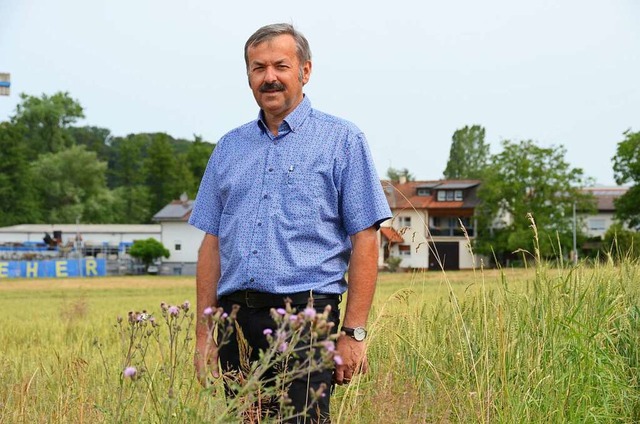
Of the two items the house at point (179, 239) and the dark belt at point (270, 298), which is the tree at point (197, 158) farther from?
the dark belt at point (270, 298)

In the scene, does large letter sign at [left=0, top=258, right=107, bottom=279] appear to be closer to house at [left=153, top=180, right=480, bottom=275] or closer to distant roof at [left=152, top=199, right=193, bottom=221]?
house at [left=153, top=180, right=480, bottom=275]

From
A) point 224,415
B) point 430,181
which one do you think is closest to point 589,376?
point 224,415

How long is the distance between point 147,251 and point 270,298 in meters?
64.6

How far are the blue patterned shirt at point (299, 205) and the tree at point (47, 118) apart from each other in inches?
3376

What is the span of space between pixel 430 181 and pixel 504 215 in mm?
12780

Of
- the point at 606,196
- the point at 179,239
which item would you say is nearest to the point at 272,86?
the point at 179,239

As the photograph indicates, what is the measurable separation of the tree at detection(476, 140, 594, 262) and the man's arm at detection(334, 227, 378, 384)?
54694 mm

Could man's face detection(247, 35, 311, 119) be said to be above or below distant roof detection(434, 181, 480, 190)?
below

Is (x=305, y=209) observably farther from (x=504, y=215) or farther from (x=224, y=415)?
(x=504, y=215)

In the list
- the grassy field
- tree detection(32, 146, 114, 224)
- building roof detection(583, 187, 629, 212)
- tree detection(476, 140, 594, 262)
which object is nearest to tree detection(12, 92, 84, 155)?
tree detection(32, 146, 114, 224)

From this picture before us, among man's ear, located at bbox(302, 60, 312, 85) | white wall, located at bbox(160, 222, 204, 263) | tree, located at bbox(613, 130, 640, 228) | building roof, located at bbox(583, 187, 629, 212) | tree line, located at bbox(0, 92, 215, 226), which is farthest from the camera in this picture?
tree line, located at bbox(0, 92, 215, 226)

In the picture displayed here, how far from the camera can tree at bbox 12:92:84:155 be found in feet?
284

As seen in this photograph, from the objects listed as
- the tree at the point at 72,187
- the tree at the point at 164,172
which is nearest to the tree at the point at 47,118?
the tree at the point at 72,187

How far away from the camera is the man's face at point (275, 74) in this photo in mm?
3322
